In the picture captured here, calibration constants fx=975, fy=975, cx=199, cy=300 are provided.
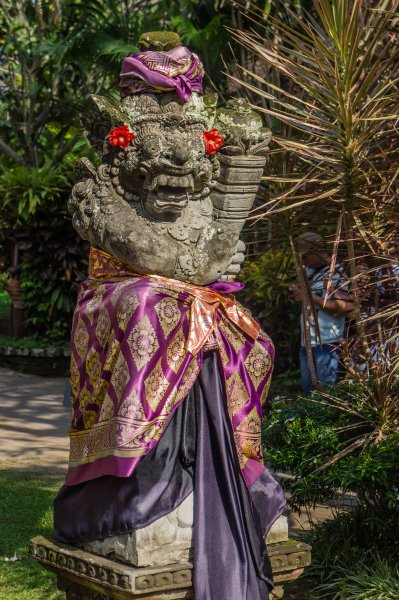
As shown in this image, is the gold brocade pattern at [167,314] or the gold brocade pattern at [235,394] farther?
the gold brocade pattern at [235,394]

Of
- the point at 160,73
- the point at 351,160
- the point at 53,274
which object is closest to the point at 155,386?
the point at 160,73

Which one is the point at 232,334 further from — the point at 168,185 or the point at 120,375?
the point at 168,185

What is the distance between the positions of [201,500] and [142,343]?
2.24 ft

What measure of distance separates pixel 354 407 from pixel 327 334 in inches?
63.5

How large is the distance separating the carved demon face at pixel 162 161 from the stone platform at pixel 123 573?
144 centimetres

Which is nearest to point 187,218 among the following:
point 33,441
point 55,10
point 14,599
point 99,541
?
point 99,541

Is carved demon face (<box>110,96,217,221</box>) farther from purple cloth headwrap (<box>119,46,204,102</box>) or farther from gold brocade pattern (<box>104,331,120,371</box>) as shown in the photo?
gold brocade pattern (<box>104,331,120,371</box>)

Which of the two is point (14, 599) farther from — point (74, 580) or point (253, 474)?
point (253, 474)

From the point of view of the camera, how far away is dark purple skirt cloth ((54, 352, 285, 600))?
12.7ft

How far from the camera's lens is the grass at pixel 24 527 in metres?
5.07

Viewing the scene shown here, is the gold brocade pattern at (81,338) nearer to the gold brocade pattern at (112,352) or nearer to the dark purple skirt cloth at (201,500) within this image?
the gold brocade pattern at (112,352)

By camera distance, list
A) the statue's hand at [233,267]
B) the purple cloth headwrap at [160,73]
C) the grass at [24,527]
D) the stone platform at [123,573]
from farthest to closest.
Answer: the grass at [24,527], the statue's hand at [233,267], the purple cloth headwrap at [160,73], the stone platform at [123,573]

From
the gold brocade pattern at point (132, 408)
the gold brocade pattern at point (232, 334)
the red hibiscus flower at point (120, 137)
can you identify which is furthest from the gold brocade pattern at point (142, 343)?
the red hibiscus flower at point (120, 137)

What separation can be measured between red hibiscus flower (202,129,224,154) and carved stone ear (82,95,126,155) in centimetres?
37
